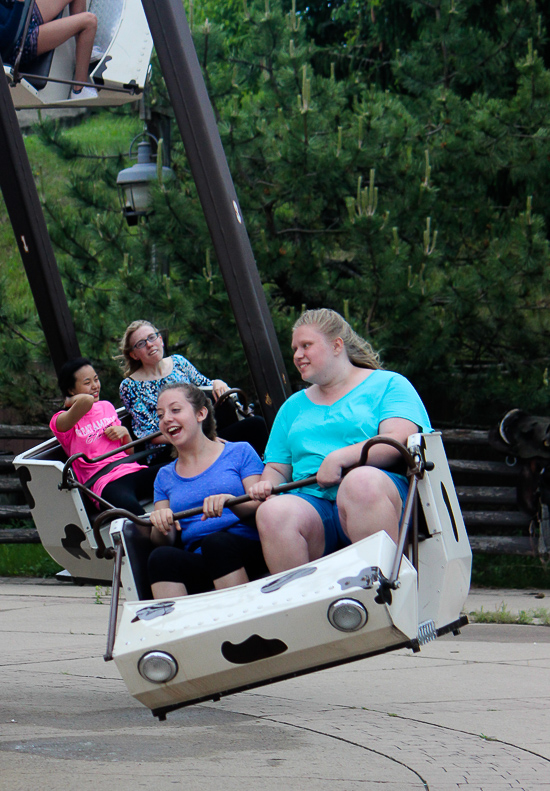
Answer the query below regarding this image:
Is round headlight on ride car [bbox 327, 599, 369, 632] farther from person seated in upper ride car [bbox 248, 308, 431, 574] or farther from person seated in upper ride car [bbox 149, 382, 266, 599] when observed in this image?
person seated in upper ride car [bbox 149, 382, 266, 599]

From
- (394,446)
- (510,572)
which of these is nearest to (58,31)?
(394,446)

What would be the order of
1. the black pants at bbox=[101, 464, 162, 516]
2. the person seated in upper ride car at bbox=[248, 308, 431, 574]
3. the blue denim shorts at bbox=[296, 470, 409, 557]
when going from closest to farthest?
the person seated in upper ride car at bbox=[248, 308, 431, 574]
the blue denim shorts at bbox=[296, 470, 409, 557]
the black pants at bbox=[101, 464, 162, 516]

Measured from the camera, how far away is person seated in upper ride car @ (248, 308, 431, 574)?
10.8 ft

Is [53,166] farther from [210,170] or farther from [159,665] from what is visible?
[159,665]

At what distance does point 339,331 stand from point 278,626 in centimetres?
118

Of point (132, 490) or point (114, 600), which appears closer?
point (114, 600)

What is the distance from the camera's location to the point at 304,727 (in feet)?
13.1

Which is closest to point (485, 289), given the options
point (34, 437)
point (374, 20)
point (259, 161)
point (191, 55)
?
point (259, 161)

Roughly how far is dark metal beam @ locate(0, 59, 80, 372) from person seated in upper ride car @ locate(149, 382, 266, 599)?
2007 mm

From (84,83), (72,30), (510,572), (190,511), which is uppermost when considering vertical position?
(72,30)

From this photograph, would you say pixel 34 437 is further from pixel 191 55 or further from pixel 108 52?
pixel 191 55

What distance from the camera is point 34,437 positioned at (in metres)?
10.1

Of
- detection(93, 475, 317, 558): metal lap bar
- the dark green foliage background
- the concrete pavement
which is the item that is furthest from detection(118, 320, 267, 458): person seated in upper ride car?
the dark green foliage background

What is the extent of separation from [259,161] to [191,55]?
3391 mm
